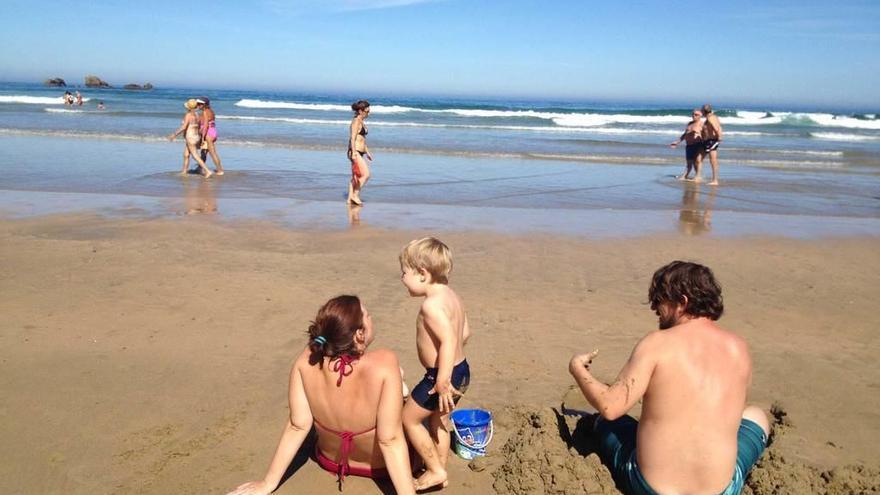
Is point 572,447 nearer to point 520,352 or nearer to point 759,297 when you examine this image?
point 520,352

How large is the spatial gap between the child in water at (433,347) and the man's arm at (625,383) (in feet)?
1.86

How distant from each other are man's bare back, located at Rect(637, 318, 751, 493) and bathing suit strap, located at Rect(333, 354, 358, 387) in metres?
1.26

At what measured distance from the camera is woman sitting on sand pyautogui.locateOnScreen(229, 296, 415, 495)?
302 cm

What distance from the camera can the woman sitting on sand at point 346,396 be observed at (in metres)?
3.02

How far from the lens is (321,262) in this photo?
702 centimetres

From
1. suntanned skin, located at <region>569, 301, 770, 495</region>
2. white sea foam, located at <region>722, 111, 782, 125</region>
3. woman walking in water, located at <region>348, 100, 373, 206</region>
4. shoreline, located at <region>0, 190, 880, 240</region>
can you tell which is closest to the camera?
suntanned skin, located at <region>569, 301, 770, 495</region>

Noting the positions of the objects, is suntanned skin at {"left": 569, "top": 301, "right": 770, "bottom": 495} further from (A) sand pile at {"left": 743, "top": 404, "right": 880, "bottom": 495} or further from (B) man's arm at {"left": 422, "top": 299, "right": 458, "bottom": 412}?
(B) man's arm at {"left": 422, "top": 299, "right": 458, "bottom": 412}

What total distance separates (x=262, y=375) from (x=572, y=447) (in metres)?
1.99

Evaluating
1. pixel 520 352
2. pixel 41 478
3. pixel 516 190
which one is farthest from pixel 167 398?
pixel 516 190

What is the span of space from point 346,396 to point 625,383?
122cm

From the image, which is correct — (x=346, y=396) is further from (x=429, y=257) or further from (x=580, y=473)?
(x=580, y=473)

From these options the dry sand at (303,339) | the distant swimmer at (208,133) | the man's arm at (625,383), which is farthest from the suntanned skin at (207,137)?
the man's arm at (625,383)

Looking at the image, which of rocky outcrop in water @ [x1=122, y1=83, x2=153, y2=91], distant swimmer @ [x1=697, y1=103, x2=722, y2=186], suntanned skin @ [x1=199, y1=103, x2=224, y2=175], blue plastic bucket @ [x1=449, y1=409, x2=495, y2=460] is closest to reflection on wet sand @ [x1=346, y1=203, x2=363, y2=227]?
suntanned skin @ [x1=199, y1=103, x2=224, y2=175]

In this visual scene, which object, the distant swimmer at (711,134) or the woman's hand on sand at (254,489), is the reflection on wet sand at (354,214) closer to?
the woman's hand on sand at (254,489)
